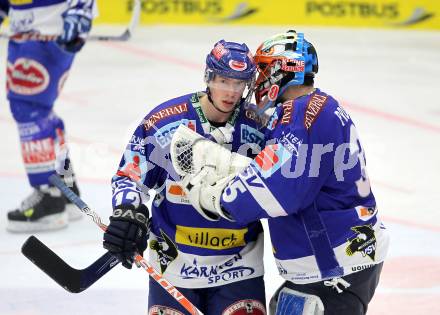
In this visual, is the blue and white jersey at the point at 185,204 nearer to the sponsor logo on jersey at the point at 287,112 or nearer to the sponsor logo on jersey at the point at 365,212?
the sponsor logo on jersey at the point at 287,112

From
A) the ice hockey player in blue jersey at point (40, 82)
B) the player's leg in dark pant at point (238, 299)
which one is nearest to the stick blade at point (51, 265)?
the player's leg in dark pant at point (238, 299)

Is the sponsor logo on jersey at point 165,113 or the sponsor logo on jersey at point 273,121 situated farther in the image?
the sponsor logo on jersey at point 165,113

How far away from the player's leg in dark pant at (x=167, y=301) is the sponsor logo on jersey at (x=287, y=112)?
0.67m

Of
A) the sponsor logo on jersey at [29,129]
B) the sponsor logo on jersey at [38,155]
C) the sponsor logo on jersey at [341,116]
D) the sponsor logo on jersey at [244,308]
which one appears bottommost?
the sponsor logo on jersey at [38,155]

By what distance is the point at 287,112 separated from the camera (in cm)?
287

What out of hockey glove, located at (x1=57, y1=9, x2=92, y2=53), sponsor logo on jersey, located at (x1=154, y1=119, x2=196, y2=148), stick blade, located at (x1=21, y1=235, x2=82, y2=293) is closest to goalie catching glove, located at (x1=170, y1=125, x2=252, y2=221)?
sponsor logo on jersey, located at (x1=154, y1=119, x2=196, y2=148)

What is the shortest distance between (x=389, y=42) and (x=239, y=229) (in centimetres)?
626

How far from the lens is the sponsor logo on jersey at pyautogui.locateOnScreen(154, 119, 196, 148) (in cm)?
312

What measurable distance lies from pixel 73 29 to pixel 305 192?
255 centimetres

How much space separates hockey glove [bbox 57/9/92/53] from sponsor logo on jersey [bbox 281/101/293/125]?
2.38 meters

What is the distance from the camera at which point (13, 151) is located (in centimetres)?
654

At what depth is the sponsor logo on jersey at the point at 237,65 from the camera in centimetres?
301

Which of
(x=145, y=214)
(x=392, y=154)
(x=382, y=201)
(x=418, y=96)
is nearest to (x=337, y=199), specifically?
(x=145, y=214)

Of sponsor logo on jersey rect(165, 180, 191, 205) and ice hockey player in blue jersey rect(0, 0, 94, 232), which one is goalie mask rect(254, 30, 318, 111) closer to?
sponsor logo on jersey rect(165, 180, 191, 205)
